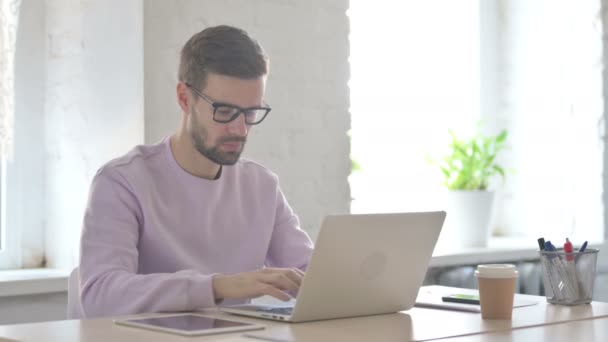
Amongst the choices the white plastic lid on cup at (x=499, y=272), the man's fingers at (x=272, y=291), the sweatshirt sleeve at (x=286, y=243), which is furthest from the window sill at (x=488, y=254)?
the man's fingers at (x=272, y=291)

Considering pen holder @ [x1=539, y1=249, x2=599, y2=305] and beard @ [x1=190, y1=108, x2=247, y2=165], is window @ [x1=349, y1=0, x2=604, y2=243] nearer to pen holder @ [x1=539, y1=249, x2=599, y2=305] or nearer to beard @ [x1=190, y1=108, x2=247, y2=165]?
beard @ [x1=190, y1=108, x2=247, y2=165]

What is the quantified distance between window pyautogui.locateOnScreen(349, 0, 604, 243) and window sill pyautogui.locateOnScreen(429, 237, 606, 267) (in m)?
0.31

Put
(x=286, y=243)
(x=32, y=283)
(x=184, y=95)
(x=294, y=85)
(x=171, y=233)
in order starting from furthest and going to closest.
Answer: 1. (x=294, y=85)
2. (x=32, y=283)
3. (x=286, y=243)
4. (x=184, y=95)
5. (x=171, y=233)

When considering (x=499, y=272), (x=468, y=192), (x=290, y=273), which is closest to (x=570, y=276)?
(x=499, y=272)

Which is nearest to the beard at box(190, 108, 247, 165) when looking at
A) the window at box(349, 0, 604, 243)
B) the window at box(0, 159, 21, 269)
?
the window at box(0, 159, 21, 269)

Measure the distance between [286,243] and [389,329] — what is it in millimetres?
737

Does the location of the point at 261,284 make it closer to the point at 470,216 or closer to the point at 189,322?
the point at 189,322

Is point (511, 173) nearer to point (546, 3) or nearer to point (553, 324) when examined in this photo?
point (546, 3)

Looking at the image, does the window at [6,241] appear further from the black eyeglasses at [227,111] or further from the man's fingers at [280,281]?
the man's fingers at [280,281]

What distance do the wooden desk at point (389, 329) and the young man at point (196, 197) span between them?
277 millimetres

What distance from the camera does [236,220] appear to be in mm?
2271

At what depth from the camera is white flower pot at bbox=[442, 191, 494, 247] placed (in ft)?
12.9

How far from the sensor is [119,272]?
196cm

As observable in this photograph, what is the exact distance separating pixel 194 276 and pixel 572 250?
0.81 metres
